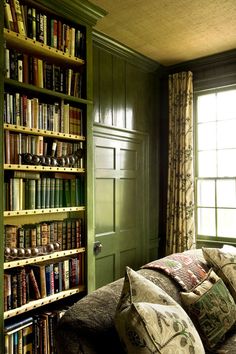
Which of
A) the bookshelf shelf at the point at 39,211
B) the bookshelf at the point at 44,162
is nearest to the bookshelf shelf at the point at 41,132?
the bookshelf at the point at 44,162

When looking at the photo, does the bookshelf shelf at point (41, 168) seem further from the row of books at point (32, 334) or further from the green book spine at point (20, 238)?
the row of books at point (32, 334)

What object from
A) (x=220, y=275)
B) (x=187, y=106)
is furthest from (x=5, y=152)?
(x=187, y=106)

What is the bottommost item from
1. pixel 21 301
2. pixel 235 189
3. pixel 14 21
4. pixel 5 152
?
pixel 21 301

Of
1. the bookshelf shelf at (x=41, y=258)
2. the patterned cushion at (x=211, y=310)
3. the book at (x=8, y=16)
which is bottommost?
the patterned cushion at (x=211, y=310)

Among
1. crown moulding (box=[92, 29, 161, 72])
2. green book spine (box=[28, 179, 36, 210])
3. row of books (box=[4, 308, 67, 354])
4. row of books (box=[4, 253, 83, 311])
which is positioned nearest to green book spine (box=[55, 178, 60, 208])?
green book spine (box=[28, 179, 36, 210])

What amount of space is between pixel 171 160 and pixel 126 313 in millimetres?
2661

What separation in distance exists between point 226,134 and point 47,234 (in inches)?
91.5

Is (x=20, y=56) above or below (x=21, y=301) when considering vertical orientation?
above

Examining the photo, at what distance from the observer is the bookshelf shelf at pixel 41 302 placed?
2.03m

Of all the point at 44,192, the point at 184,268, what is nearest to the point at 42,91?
the point at 44,192

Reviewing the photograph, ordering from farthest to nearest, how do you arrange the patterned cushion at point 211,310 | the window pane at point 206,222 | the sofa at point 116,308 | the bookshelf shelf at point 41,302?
the window pane at point 206,222 < the bookshelf shelf at point 41,302 < the patterned cushion at point 211,310 < the sofa at point 116,308

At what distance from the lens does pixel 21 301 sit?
6.98 ft

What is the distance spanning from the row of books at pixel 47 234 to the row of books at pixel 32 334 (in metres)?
0.50

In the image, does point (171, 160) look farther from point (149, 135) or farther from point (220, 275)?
point (220, 275)
